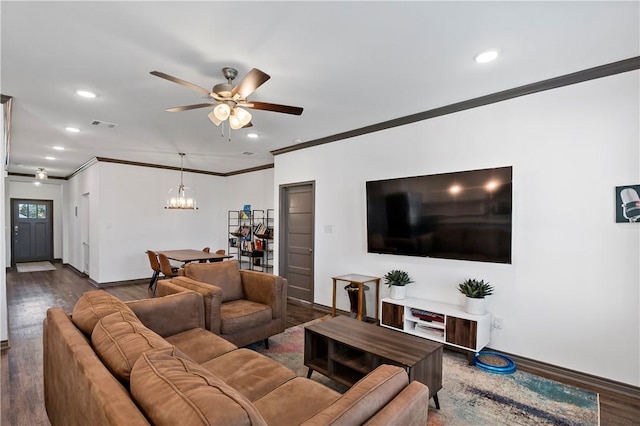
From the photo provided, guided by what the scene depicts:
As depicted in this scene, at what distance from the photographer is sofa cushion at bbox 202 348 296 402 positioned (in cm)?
179

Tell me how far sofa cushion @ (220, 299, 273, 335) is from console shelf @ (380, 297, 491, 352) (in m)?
1.39

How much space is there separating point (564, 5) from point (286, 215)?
448 cm

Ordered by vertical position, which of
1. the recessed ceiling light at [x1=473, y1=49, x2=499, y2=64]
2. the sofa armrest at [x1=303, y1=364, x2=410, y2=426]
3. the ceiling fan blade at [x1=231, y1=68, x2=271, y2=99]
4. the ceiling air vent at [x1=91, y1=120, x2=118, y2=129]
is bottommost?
the sofa armrest at [x1=303, y1=364, x2=410, y2=426]

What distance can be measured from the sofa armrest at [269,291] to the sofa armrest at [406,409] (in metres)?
2.31

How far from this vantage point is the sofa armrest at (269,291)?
346 cm

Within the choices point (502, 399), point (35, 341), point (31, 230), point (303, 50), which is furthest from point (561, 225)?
point (31, 230)

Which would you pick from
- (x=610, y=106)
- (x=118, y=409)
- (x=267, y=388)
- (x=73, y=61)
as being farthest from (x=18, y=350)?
(x=610, y=106)

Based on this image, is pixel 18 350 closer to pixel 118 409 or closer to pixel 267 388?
pixel 267 388

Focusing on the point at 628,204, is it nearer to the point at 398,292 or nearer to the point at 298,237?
the point at 398,292

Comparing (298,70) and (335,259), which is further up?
(298,70)

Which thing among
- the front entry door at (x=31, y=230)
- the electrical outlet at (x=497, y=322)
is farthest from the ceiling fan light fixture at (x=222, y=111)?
the front entry door at (x=31, y=230)

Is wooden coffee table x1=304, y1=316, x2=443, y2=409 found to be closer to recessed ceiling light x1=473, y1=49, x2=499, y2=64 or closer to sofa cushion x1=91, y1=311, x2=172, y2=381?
sofa cushion x1=91, y1=311, x2=172, y2=381

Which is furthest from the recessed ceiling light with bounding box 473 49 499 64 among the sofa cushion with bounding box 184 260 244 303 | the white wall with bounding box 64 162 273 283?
the white wall with bounding box 64 162 273 283

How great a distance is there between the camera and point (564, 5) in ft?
Result: 6.39
